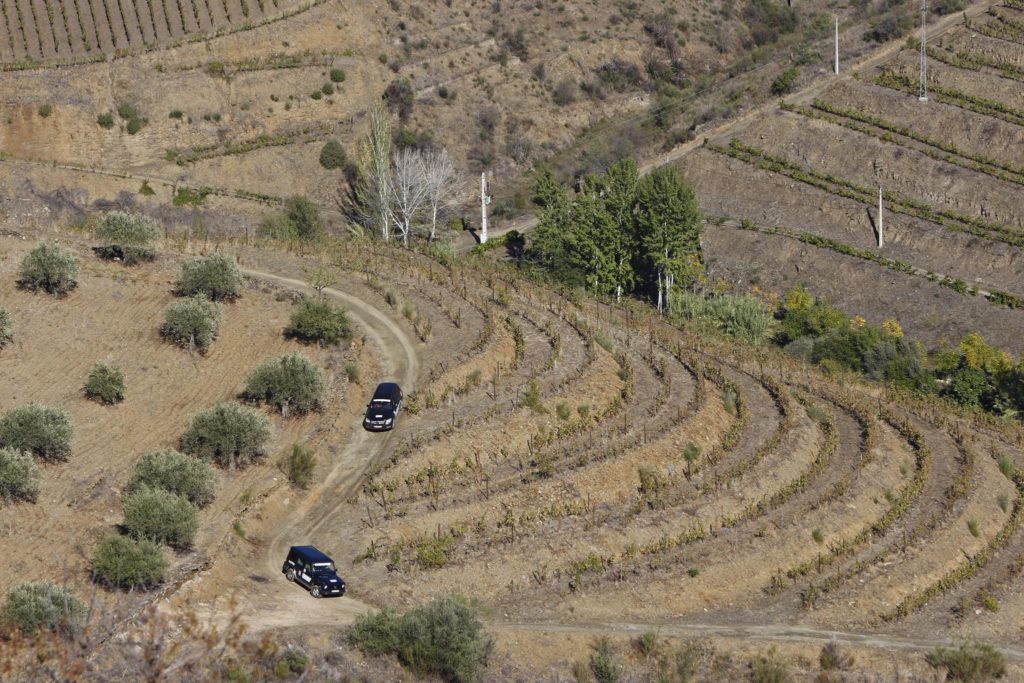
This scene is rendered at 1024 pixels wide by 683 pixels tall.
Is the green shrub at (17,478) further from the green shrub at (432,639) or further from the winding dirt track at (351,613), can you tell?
the green shrub at (432,639)

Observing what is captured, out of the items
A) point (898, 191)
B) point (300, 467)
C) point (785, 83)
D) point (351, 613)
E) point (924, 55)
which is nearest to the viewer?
point (351, 613)

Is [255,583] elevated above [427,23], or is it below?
above

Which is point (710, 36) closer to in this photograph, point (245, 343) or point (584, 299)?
point (584, 299)

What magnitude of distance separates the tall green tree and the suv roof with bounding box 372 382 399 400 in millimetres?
27704

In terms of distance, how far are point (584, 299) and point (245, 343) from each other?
1890 cm

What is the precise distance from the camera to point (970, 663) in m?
45.6

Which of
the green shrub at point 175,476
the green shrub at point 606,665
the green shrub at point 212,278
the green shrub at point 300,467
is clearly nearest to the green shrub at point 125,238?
the green shrub at point 212,278

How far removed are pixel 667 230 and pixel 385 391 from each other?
30238 mm

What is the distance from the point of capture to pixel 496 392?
192 ft

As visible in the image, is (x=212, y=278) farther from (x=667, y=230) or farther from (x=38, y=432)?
(x=667, y=230)

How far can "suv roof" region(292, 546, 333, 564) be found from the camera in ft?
149

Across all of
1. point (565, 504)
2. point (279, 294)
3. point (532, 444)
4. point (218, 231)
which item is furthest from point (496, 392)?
point (218, 231)

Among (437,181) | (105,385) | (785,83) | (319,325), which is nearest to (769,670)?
(319,325)

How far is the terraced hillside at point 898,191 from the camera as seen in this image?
9000 centimetres
